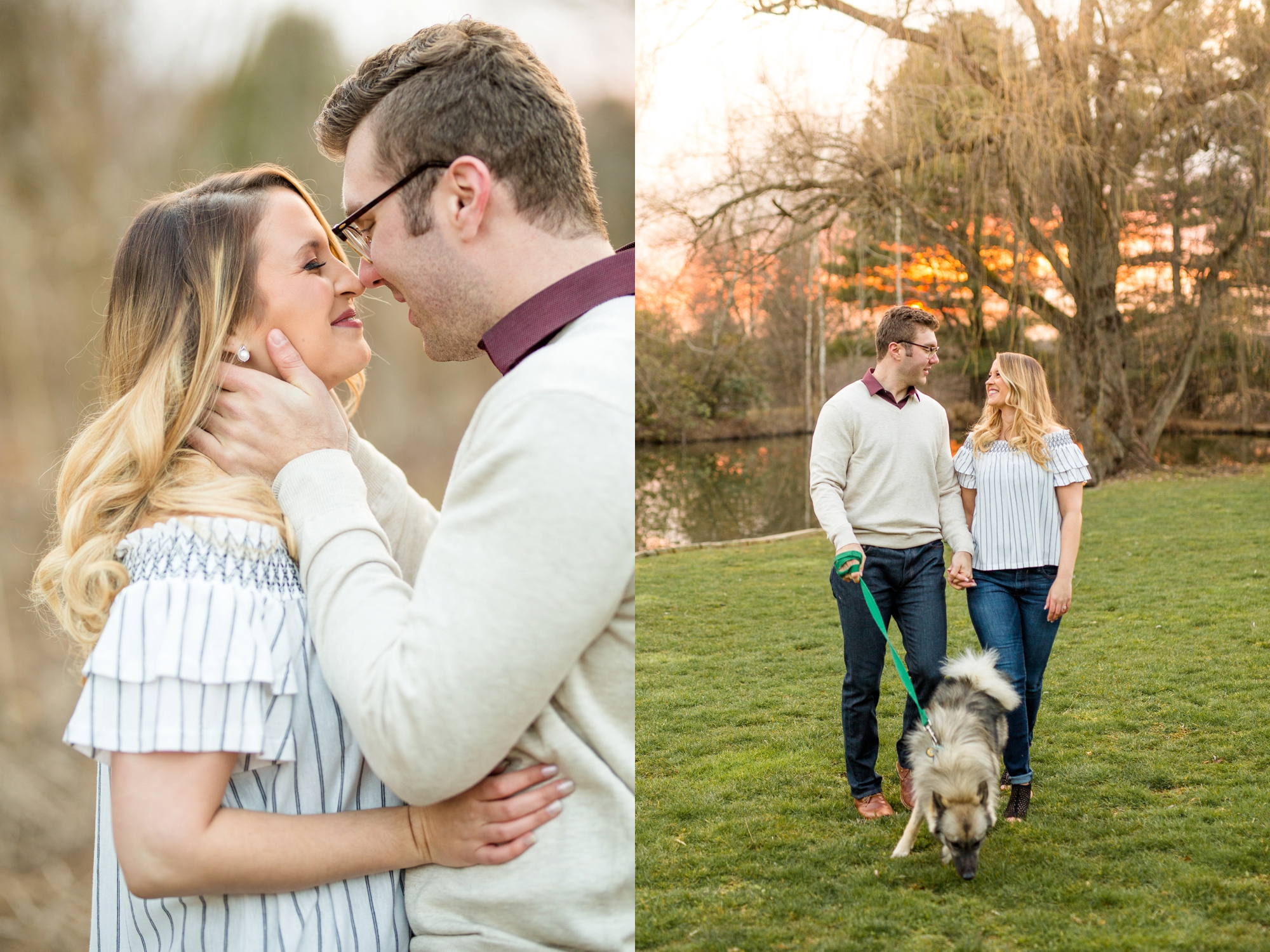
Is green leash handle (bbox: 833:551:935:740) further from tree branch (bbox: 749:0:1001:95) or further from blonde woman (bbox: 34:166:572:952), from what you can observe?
tree branch (bbox: 749:0:1001:95)

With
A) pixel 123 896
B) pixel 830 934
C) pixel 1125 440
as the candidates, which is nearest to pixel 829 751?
pixel 830 934

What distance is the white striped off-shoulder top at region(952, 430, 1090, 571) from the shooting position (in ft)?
7.36

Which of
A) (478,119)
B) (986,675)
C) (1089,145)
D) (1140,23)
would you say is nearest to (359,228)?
(478,119)

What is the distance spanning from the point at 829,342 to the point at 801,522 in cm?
94

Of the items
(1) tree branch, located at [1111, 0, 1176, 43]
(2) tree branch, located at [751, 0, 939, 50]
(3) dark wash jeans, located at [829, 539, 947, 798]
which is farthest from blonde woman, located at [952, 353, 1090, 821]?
(2) tree branch, located at [751, 0, 939, 50]

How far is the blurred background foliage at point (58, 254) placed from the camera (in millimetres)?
1987

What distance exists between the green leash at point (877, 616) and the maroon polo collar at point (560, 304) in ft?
→ 5.23

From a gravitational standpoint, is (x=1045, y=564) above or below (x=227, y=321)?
below

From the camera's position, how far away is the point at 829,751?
9.12ft

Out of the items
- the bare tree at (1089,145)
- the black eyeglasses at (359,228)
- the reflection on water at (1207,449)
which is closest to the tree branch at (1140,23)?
the bare tree at (1089,145)

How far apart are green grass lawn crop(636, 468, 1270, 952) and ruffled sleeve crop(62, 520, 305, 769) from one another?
173 centimetres

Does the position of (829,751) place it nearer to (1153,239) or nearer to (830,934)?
(830,934)

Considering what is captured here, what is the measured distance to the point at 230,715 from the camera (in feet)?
2.65

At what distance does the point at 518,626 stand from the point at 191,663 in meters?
0.32
